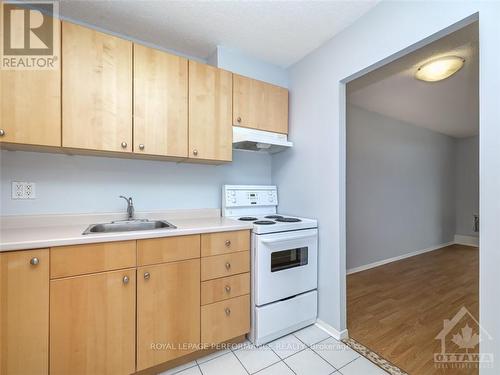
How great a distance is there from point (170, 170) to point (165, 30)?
3.69 feet

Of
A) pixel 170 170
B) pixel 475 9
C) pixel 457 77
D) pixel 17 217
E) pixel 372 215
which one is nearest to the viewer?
pixel 475 9

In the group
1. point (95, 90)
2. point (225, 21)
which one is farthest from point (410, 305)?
point (95, 90)

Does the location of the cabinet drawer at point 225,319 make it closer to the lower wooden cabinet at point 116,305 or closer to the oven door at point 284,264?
the lower wooden cabinet at point 116,305

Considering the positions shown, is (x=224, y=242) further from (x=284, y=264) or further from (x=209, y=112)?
(x=209, y=112)

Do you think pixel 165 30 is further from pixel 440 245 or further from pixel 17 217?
pixel 440 245

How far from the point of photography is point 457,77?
240 centimetres

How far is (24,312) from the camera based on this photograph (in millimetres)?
1097

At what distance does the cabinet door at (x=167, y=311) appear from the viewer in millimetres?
1359

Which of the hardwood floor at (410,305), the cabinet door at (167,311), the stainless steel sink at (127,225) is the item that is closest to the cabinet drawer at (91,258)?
the cabinet door at (167,311)

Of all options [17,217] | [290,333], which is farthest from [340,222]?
[17,217]

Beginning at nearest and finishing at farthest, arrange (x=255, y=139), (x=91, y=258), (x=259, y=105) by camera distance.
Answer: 1. (x=91, y=258)
2. (x=255, y=139)
3. (x=259, y=105)

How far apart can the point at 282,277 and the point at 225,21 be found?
201cm

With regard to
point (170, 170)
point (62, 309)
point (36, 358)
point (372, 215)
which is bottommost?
point (36, 358)

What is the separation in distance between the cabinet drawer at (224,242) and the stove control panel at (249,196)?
50cm
